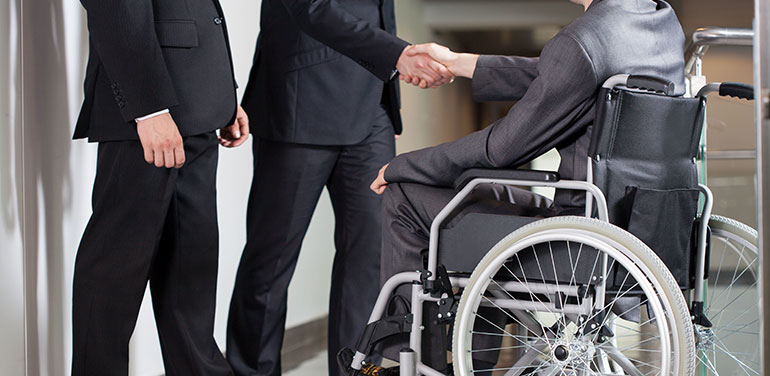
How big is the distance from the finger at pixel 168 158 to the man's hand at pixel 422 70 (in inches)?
29.1

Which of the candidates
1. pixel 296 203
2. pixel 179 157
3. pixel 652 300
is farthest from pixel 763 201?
pixel 296 203

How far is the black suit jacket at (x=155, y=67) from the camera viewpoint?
5.02ft

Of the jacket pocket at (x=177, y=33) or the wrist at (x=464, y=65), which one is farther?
the wrist at (x=464, y=65)

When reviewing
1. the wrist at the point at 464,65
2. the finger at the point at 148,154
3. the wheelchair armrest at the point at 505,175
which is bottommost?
the wheelchair armrest at the point at 505,175

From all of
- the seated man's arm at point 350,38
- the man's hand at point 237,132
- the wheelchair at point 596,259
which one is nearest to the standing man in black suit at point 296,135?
the seated man's arm at point 350,38

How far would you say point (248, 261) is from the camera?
2.18 m

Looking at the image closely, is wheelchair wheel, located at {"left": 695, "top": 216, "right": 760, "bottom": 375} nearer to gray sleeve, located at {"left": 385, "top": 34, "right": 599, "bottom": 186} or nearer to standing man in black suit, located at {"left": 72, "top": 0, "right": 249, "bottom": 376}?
gray sleeve, located at {"left": 385, "top": 34, "right": 599, "bottom": 186}

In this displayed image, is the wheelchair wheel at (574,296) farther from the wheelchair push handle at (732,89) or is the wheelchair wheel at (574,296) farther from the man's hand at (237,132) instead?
the man's hand at (237,132)

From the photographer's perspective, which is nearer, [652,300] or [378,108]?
[652,300]

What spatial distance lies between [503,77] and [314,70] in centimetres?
72

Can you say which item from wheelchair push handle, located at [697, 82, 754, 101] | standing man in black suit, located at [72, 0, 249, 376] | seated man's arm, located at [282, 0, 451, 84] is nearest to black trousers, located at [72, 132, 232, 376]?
standing man in black suit, located at [72, 0, 249, 376]

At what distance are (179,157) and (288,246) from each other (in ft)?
2.11

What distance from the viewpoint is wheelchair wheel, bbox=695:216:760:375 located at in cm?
167

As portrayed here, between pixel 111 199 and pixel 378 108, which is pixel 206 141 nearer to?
pixel 111 199
